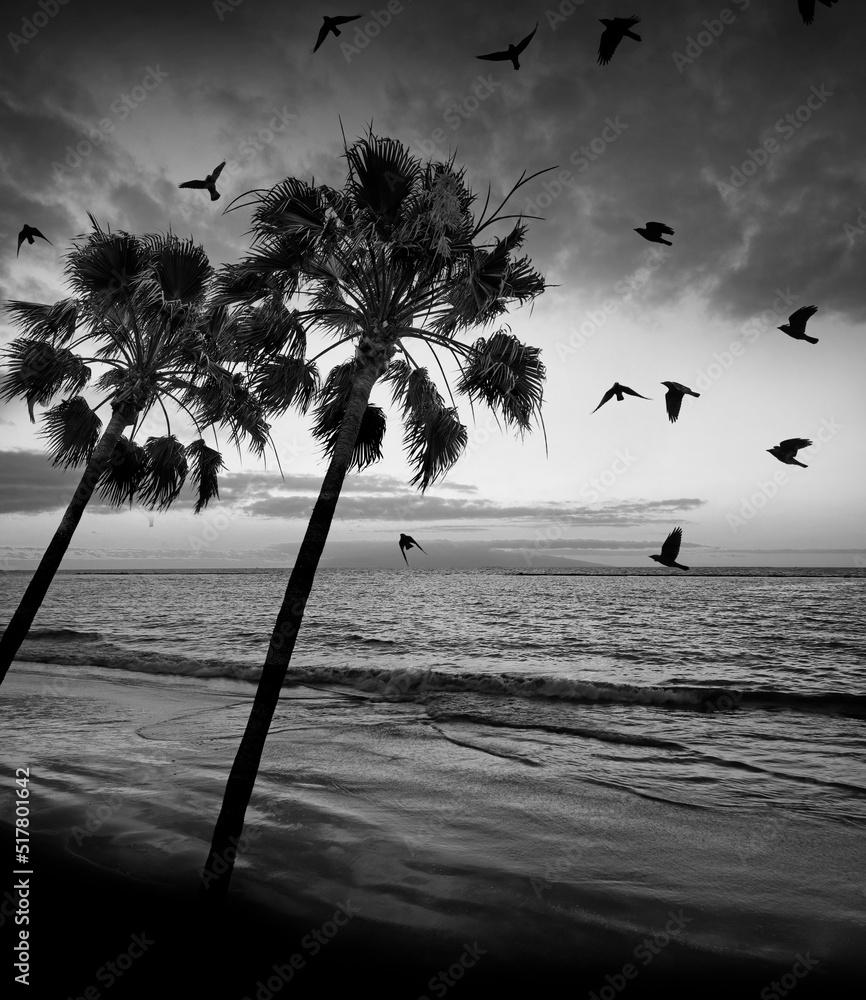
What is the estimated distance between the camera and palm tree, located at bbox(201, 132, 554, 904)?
5500 millimetres

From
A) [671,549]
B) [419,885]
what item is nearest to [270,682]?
[419,885]

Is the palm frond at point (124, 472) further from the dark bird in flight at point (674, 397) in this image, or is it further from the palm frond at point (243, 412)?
the dark bird in flight at point (674, 397)

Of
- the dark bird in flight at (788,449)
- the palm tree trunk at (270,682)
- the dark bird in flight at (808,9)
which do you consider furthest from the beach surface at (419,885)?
the dark bird in flight at (808,9)

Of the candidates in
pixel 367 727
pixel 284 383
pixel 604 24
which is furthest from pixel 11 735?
pixel 604 24

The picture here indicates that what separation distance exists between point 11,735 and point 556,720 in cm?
1007

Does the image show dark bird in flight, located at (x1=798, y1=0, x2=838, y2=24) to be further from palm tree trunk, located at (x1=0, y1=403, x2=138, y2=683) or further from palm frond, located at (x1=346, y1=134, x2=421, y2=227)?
palm tree trunk, located at (x1=0, y1=403, x2=138, y2=683)

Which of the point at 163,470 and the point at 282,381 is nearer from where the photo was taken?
the point at 282,381

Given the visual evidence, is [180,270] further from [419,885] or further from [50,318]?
[419,885]

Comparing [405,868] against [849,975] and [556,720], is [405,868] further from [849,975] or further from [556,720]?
[556,720]

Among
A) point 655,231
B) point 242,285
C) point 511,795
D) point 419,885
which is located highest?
point 655,231

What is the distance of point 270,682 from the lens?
4758mm

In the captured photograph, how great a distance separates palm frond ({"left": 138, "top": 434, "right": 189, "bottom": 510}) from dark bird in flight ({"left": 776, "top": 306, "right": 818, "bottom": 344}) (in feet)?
35.2

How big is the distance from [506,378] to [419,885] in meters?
5.16

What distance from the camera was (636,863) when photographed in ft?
18.3
